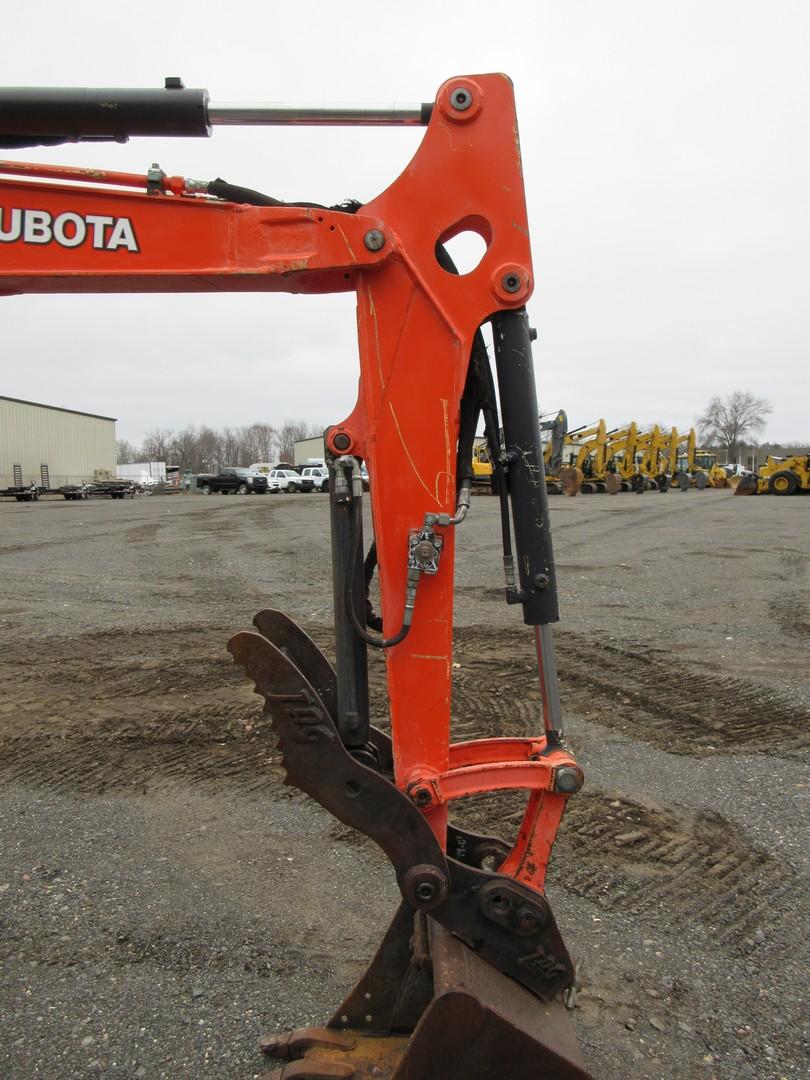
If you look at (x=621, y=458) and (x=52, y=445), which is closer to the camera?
(x=621, y=458)

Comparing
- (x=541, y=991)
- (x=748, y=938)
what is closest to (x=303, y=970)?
(x=541, y=991)

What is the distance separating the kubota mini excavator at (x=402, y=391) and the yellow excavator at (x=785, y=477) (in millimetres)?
34820

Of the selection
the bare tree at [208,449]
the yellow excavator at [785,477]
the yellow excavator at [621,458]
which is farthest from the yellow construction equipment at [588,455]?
the bare tree at [208,449]

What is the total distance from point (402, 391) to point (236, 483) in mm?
47638

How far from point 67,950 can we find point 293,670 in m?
1.82

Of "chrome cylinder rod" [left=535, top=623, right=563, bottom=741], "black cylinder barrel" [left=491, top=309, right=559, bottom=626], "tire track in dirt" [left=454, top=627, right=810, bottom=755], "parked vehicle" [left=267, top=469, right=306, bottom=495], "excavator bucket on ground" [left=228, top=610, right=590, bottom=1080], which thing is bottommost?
"tire track in dirt" [left=454, top=627, right=810, bottom=755]

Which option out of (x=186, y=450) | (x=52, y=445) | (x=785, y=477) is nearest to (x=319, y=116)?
(x=785, y=477)

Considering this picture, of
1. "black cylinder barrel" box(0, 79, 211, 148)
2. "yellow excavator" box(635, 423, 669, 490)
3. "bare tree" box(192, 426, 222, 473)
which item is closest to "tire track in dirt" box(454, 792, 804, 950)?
"black cylinder barrel" box(0, 79, 211, 148)

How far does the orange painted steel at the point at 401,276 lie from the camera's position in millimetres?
2031

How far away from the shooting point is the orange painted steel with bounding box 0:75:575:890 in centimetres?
203

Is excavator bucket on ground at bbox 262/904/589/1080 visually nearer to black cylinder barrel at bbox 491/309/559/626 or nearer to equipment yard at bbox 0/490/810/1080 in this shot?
equipment yard at bbox 0/490/810/1080

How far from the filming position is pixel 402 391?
6.87 feet

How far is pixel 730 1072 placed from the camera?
2.36 m

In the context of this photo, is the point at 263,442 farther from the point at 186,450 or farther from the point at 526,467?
the point at 526,467
